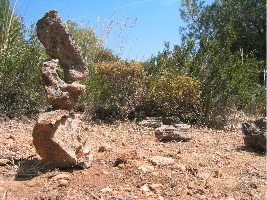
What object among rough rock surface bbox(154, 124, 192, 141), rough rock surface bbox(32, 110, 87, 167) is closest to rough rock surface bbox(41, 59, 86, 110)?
rough rock surface bbox(32, 110, 87, 167)

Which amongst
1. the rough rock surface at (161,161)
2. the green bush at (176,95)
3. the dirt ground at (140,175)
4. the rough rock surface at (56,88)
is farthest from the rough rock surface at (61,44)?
the green bush at (176,95)

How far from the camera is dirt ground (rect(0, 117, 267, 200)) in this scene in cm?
344

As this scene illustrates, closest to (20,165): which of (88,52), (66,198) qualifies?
(66,198)

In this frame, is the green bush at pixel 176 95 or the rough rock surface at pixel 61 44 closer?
the rough rock surface at pixel 61 44

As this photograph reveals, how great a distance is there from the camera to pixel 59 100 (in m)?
3.90

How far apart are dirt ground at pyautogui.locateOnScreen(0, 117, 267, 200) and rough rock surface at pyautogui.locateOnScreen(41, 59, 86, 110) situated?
0.73m

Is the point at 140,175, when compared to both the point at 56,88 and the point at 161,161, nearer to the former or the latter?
the point at 161,161

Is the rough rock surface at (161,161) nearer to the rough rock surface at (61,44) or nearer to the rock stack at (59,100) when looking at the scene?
the rock stack at (59,100)

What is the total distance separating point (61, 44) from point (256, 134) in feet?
10.2

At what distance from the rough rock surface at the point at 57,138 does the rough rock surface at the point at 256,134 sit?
268 cm

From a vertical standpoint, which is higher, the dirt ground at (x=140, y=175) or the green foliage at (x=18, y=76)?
the green foliage at (x=18, y=76)

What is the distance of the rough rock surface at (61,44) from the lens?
3996mm

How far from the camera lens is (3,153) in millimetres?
4551

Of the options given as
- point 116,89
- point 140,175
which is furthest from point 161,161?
point 116,89
